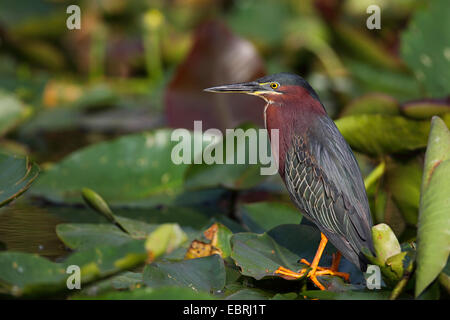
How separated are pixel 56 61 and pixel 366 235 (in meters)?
4.59

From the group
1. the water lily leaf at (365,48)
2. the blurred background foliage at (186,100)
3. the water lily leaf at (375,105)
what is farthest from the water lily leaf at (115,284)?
the water lily leaf at (365,48)

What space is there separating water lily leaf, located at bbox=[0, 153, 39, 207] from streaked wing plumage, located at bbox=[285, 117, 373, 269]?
2.69 ft

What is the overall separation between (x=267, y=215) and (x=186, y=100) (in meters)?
1.53

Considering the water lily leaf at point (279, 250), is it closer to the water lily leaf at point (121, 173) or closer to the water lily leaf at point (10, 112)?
the water lily leaf at point (121, 173)

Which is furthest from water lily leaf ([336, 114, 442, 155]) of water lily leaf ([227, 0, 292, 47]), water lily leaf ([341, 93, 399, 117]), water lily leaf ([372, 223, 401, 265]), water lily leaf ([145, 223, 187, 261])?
water lily leaf ([227, 0, 292, 47])

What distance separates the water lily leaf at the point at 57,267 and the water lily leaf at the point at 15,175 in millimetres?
371

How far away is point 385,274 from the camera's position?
6.55 feet

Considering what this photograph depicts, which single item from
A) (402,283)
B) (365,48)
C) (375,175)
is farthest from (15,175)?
(365,48)

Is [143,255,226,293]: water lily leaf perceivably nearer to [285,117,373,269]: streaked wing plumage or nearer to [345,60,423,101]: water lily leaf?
[285,117,373,269]: streaked wing plumage

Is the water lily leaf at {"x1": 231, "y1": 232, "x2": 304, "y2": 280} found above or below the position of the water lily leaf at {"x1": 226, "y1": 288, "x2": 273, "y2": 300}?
above

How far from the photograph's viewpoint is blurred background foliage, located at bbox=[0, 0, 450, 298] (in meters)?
2.80

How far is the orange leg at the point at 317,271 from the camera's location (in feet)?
6.93

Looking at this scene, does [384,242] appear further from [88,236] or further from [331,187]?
[88,236]

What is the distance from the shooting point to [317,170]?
229 cm
